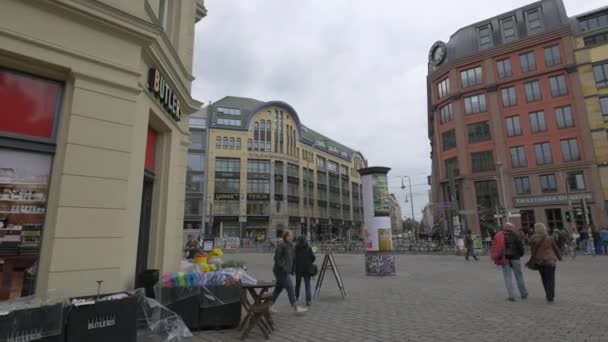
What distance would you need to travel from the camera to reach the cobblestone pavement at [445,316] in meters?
5.47

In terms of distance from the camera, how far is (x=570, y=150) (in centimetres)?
3488

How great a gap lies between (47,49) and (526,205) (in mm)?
41348

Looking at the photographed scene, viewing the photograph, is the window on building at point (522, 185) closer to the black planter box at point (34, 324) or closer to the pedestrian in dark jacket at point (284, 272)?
the pedestrian in dark jacket at point (284, 272)

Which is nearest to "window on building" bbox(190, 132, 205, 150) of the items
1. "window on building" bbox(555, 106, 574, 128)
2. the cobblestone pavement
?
"window on building" bbox(555, 106, 574, 128)

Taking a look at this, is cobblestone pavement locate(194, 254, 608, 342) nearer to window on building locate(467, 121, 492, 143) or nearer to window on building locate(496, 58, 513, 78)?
window on building locate(467, 121, 492, 143)

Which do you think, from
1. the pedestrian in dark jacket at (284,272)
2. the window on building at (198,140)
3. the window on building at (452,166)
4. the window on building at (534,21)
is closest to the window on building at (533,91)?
the window on building at (534,21)

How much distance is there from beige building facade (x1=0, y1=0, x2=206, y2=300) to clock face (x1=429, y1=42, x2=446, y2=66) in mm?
44914

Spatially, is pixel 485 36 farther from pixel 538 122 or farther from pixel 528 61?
pixel 538 122

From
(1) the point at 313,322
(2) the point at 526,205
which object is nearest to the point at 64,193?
(1) the point at 313,322

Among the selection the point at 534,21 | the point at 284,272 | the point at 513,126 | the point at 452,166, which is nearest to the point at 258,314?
the point at 284,272

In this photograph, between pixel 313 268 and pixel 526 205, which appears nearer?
pixel 313 268

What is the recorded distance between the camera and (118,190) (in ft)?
17.6

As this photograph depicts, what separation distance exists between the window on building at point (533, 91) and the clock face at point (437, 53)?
35.0ft

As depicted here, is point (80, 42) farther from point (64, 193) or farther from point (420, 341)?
point (420, 341)
